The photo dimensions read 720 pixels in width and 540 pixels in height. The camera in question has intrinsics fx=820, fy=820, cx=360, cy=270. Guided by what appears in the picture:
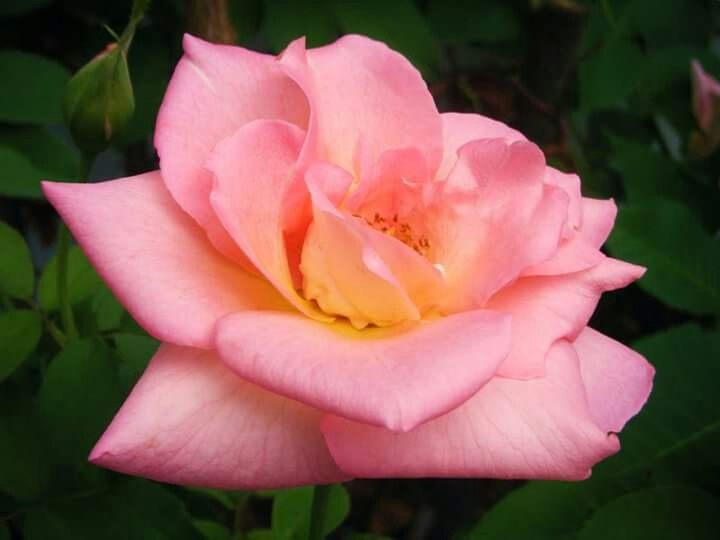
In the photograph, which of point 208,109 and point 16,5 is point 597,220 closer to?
point 208,109

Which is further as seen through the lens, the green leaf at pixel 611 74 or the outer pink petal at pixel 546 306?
the green leaf at pixel 611 74

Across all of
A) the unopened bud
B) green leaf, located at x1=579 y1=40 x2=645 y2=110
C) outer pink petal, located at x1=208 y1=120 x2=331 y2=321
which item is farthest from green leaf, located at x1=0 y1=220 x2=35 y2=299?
green leaf, located at x1=579 y1=40 x2=645 y2=110

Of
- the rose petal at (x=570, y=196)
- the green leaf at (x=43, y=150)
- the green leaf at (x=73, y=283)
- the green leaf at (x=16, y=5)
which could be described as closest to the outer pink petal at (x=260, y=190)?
the rose petal at (x=570, y=196)

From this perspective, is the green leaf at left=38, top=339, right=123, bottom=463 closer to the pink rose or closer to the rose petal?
the rose petal

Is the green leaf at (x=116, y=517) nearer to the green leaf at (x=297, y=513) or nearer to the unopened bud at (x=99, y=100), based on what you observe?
the green leaf at (x=297, y=513)

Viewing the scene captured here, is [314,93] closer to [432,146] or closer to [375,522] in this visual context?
[432,146]
